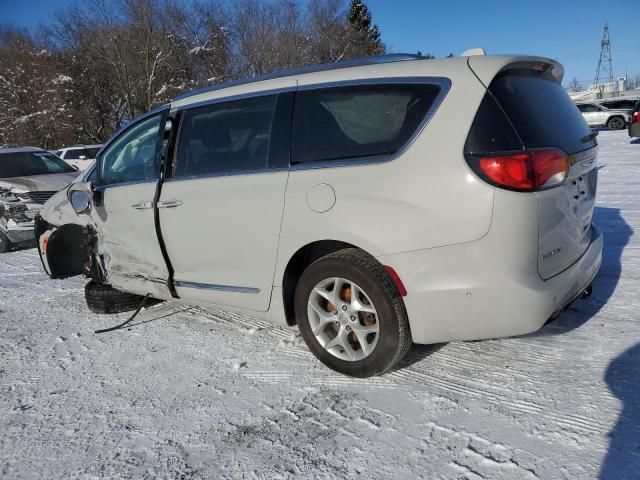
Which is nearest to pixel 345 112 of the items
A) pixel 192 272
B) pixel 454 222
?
pixel 454 222

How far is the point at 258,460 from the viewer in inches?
91.4

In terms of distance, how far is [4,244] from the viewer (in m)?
7.75

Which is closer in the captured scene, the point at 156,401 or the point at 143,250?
the point at 156,401

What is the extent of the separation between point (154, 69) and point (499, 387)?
2941cm

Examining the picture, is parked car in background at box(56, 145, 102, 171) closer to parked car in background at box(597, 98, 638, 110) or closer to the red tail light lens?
the red tail light lens

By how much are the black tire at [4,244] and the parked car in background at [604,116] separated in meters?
26.5

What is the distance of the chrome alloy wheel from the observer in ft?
9.25

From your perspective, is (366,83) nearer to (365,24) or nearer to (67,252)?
(67,252)

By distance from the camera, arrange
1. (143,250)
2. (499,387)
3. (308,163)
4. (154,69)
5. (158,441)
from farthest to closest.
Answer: (154,69), (143,250), (308,163), (499,387), (158,441)

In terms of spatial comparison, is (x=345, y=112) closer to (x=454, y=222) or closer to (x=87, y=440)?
(x=454, y=222)

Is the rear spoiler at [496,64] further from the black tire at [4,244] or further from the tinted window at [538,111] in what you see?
the black tire at [4,244]

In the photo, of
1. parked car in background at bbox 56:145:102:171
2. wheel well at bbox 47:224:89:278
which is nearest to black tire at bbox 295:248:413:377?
wheel well at bbox 47:224:89:278

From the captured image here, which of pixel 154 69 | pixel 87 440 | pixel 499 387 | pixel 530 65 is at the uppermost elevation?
pixel 154 69

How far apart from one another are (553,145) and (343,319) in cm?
148
